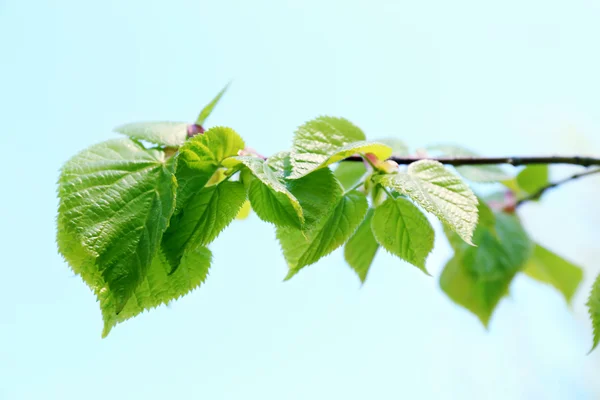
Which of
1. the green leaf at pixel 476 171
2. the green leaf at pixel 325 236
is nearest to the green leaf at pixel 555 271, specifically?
the green leaf at pixel 476 171

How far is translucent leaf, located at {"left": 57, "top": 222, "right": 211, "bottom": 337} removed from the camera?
28 cm

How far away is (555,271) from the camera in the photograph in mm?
744

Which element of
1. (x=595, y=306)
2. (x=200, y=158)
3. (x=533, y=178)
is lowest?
(x=533, y=178)

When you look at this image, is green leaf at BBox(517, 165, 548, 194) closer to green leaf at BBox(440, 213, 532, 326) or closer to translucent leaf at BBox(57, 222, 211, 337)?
green leaf at BBox(440, 213, 532, 326)

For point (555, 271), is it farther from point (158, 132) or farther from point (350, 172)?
point (158, 132)

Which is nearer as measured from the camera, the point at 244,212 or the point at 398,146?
the point at 244,212

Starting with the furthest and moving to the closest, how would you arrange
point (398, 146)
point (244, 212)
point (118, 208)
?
point (398, 146)
point (244, 212)
point (118, 208)

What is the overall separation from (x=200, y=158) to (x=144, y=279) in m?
0.08

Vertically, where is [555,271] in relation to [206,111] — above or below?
below

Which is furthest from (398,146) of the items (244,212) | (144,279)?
(144,279)

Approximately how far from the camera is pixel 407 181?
30 cm

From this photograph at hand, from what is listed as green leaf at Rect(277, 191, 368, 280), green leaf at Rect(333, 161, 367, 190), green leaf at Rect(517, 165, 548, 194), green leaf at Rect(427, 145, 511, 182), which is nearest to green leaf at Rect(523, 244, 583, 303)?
green leaf at Rect(517, 165, 548, 194)

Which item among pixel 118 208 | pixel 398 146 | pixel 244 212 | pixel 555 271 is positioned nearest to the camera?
pixel 118 208

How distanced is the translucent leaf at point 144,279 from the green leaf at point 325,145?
0.27ft
